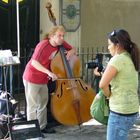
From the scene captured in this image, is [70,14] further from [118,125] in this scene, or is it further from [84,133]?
[118,125]

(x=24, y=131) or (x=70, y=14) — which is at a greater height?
(x=70, y=14)

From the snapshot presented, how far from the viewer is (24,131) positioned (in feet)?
19.8

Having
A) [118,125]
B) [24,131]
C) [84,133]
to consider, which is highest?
[118,125]

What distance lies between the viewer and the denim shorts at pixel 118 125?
452cm

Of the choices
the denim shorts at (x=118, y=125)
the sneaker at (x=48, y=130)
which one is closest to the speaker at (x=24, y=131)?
the sneaker at (x=48, y=130)

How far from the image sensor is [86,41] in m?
11.8

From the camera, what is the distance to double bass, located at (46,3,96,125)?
6.69 m

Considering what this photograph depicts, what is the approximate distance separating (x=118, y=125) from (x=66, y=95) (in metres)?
2.29

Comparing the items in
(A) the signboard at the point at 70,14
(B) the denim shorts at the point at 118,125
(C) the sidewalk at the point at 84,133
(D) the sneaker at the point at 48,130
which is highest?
(A) the signboard at the point at 70,14

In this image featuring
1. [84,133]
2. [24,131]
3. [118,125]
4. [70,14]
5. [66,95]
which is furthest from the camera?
[70,14]

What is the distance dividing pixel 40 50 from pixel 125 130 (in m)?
2.42

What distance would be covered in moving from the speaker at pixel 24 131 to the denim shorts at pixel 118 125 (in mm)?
1733

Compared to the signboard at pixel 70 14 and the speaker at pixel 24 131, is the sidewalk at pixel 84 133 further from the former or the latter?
the signboard at pixel 70 14

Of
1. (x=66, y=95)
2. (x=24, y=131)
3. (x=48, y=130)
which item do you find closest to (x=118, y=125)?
(x=24, y=131)
